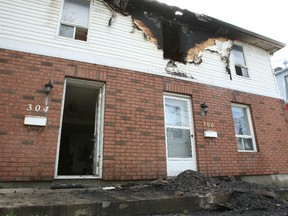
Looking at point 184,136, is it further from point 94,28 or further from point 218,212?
point 94,28

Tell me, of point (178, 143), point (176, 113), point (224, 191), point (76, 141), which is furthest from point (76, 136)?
point (224, 191)

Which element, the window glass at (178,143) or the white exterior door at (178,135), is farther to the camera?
the window glass at (178,143)

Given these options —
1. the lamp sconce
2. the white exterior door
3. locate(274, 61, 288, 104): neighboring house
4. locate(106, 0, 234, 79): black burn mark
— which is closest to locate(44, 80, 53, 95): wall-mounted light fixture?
the white exterior door

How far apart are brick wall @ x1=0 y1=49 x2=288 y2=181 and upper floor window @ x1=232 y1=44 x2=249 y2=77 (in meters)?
1.12

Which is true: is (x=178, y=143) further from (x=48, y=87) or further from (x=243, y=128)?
(x=48, y=87)

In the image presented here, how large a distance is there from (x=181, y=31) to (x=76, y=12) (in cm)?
359

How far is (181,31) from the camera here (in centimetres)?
792

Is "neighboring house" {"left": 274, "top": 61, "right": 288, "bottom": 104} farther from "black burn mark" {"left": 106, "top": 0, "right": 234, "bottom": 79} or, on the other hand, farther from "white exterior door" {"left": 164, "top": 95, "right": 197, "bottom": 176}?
"white exterior door" {"left": 164, "top": 95, "right": 197, "bottom": 176}

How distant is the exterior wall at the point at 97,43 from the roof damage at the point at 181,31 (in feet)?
0.84

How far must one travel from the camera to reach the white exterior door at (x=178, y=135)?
622cm

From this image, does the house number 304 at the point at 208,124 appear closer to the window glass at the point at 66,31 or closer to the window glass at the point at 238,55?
the window glass at the point at 238,55

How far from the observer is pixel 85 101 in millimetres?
8305

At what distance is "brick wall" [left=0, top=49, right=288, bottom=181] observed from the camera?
4738 mm

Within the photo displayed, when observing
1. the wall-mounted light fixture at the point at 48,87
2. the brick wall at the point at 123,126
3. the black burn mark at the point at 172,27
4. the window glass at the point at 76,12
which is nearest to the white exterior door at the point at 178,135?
the brick wall at the point at 123,126
